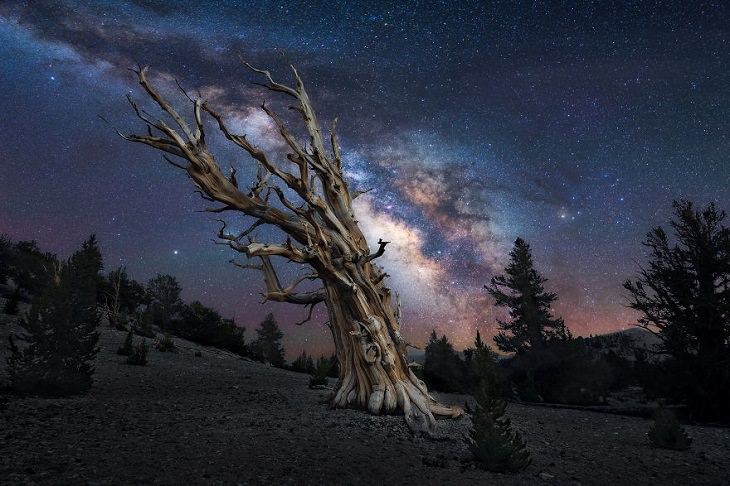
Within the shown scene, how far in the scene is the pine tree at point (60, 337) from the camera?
8.62 m

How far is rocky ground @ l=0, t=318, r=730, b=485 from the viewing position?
197 inches

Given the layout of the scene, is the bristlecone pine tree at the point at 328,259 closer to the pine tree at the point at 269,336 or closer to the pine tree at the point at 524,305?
the pine tree at the point at 524,305

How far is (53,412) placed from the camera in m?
7.21

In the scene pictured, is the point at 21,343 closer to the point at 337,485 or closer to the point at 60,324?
the point at 60,324

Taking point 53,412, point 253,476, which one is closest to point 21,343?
point 53,412

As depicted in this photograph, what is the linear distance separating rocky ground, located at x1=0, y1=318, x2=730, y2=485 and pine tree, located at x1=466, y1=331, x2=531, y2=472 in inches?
8.2

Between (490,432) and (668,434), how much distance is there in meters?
5.39

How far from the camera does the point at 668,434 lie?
8625 mm

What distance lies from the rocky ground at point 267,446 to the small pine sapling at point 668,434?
250 mm

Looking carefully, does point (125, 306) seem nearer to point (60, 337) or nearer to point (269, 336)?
point (269, 336)

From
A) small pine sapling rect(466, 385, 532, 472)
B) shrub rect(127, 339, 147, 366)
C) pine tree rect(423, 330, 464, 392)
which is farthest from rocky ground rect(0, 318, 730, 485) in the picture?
pine tree rect(423, 330, 464, 392)

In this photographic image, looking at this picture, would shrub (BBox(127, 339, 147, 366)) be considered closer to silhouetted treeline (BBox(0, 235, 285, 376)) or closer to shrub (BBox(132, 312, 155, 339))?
silhouetted treeline (BBox(0, 235, 285, 376))

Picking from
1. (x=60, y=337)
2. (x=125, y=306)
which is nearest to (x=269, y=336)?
(x=125, y=306)

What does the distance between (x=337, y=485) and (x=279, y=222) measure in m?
7.75
